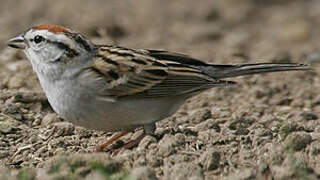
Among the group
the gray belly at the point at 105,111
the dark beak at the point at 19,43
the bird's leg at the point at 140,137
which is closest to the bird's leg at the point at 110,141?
the bird's leg at the point at 140,137

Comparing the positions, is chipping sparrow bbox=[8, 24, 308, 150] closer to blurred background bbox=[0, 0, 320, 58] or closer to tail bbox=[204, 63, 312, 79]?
tail bbox=[204, 63, 312, 79]

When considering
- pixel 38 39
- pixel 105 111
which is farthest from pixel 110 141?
pixel 38 39

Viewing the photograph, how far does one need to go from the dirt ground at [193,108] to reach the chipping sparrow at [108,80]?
283 mm

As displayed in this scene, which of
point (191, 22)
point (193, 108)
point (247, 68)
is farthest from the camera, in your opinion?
point (191, 22)

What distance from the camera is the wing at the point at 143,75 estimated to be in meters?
5.98

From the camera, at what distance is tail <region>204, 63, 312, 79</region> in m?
6.35

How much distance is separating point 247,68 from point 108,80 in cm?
129

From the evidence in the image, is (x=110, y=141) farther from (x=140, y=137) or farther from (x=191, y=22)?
(x=191, y=22)

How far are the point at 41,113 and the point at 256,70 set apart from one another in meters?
2.23

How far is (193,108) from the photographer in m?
7.70

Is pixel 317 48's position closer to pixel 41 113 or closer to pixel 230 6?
pixel 230 6

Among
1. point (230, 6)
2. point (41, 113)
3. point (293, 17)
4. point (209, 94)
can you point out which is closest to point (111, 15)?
point (230, 6)

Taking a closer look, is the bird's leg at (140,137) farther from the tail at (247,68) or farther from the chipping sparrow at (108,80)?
the tail at (247,68)

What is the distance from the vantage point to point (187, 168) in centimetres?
535
